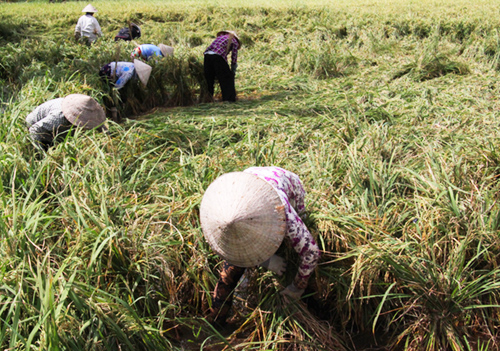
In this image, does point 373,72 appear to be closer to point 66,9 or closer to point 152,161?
point 152,161

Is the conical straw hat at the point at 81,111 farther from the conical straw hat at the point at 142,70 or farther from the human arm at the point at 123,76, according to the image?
the conical straw hat at the point at 142,70

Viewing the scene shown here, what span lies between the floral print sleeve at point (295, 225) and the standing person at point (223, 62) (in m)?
3.03

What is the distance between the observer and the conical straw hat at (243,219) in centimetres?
177

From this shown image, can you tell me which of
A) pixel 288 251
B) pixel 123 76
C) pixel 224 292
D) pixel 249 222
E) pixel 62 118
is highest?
pixel 249 222

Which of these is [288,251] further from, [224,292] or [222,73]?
[222,73]

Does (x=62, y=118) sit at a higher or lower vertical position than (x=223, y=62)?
higher

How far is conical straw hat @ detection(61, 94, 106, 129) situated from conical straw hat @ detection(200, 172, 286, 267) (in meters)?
1.75

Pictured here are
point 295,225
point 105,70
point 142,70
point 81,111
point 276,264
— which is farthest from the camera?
point 142,70

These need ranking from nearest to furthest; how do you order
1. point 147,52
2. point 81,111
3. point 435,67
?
1. point 81,111
2. point 435,67
3. point 147,52

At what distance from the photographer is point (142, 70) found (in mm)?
4738

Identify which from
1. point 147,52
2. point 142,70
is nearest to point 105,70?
point 142,70

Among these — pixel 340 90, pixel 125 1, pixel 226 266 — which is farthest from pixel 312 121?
pixel 125 1

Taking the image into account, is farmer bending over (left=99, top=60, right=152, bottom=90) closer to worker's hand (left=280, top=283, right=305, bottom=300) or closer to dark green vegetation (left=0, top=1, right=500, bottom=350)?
dark green vegetation (left=0, top=1, right=500, bottom=350)

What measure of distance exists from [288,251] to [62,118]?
1.98m
